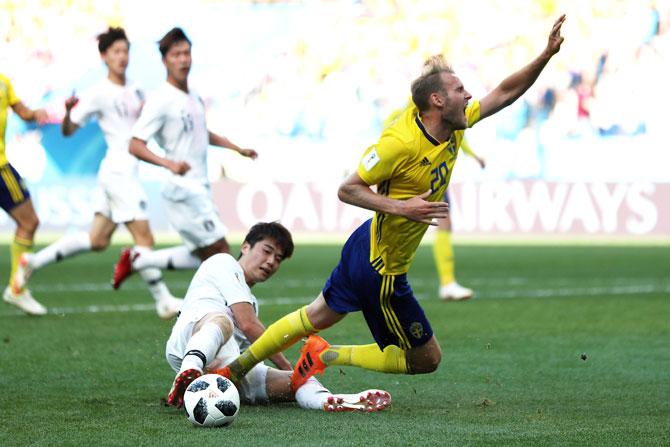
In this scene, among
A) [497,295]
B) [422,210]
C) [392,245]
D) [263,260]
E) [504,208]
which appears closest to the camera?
[422,210]

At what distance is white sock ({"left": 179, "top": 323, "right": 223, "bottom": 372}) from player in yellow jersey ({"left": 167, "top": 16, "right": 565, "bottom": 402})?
0.81 feet

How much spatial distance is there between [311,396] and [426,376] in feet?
4.33

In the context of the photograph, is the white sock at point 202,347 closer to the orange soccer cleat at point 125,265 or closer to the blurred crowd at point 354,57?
the orange soccer cleat at point 125,265

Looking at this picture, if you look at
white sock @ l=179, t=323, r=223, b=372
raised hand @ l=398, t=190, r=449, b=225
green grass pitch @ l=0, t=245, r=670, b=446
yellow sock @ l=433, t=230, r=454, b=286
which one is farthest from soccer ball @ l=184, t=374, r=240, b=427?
yellow sock @ l=433, t=230, r=454, b=286

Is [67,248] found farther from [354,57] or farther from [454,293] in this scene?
[354,57]

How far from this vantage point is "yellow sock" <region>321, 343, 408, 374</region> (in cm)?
609

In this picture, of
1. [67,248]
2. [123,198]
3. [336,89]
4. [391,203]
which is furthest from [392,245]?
[336,89]

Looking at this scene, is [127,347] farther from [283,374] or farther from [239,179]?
[239,179]

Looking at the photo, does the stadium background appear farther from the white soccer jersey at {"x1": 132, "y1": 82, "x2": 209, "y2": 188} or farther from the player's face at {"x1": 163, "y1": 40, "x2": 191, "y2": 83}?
the player's face at {"x1": 163, "y1": 40, "x2": 191, "y2": 83}

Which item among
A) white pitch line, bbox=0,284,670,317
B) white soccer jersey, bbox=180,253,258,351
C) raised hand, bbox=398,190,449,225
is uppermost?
raised hand, bbox=398,190,449,225

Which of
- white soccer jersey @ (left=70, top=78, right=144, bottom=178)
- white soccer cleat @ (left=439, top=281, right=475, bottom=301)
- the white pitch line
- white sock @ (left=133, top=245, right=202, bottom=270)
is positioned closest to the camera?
white sock @ (left=133, top=245, right=202, bottom=270)

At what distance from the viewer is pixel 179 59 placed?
9148 millimetres

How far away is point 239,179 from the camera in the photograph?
26297 millimetres

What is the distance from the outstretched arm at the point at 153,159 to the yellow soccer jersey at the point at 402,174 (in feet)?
9.50
